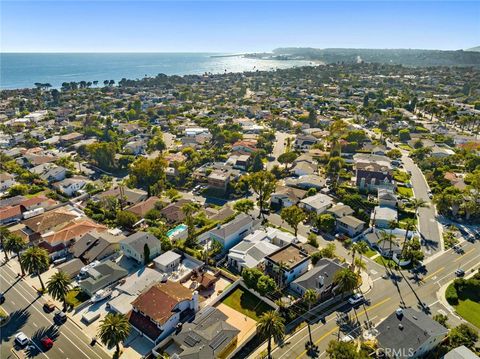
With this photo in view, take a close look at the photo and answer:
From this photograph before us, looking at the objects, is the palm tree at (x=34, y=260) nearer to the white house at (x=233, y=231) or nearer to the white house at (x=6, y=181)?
the white house at (x=233, y=231)

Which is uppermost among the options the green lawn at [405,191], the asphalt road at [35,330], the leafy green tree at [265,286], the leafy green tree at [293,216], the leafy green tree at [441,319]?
the leafy green tree at [293,216]

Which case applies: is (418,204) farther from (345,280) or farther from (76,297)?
(76,297)

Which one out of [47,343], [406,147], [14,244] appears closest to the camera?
[47,343]

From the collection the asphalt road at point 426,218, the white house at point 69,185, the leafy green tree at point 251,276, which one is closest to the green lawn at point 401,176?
the asphalt road at point 426,218

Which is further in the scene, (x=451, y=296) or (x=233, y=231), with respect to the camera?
(x=233, y=231)

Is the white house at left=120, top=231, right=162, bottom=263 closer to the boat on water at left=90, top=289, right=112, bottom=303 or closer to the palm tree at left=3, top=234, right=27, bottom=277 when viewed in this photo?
the boat on water at left=90, top=289, right=112, bottom=303

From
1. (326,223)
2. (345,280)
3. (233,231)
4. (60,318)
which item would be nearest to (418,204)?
(326,223)

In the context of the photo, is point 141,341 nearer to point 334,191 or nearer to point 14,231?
point 14,231
